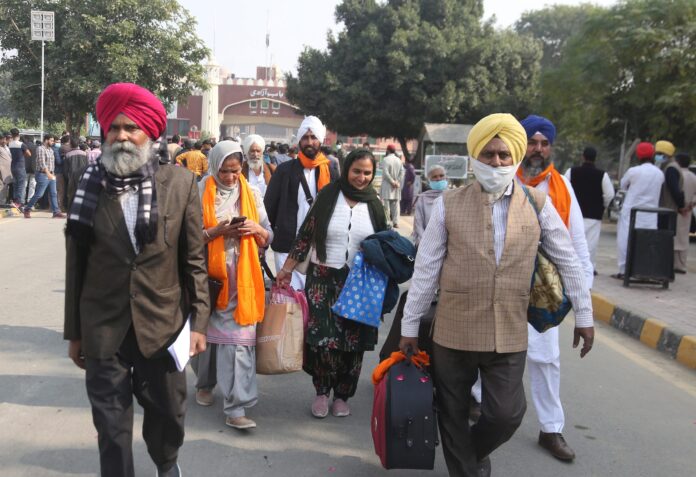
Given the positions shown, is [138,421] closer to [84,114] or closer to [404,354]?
[404,354]

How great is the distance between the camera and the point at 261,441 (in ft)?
13.7

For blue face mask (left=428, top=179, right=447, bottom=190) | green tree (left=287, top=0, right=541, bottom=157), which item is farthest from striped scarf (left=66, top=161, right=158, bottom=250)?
green tree (left=287, top=0, right=541, bottom=157)

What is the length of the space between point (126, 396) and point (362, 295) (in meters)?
1.73

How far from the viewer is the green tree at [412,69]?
35.4m

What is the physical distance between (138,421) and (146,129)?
220 centimetres

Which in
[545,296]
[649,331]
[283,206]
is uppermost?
[283,206]

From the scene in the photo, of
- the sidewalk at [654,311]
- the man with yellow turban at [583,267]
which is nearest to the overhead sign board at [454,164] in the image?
the sidewalk at [654,311]

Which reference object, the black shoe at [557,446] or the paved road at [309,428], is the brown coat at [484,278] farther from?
the black shoe at [557,446]

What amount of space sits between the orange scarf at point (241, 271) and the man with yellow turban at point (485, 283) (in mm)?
1224

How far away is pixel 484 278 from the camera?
3.13 m

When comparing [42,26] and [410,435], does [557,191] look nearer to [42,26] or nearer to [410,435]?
[410,435]

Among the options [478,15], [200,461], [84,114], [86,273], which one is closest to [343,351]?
[200,461]

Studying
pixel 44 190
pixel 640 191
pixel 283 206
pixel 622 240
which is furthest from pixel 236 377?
pixel 44 190

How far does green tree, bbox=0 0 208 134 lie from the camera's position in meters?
28.4
